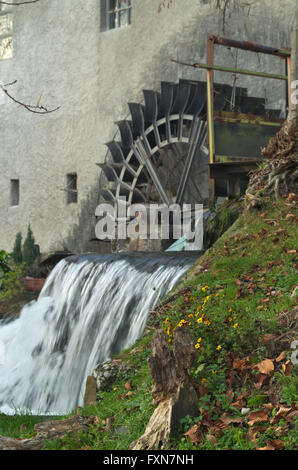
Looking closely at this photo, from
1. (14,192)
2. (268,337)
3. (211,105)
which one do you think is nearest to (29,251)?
(14,192)

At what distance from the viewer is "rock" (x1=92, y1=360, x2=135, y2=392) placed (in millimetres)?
4727

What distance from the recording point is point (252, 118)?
34.3ft

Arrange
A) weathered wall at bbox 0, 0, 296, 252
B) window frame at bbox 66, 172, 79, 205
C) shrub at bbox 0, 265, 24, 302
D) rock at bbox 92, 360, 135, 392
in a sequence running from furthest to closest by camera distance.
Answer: window frame at bbox 66, 172, 79, 205 → weathered wall at bbox 0, 0, 296, 252 → shrub at bbox 0, 265, 24, 302 → rock at bbox 92, 360, 135, 392

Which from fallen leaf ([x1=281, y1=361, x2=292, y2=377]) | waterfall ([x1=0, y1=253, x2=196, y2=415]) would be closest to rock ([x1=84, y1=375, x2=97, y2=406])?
waterfall ([x1=0, y1=253, x2=196, y2=415])

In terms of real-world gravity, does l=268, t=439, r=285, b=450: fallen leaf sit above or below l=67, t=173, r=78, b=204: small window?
below

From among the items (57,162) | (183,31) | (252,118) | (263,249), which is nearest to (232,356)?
(263,249)

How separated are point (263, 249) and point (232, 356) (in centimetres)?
206

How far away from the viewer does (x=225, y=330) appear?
4.25 metres

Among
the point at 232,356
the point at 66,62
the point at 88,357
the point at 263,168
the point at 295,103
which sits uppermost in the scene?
the point at 66,62

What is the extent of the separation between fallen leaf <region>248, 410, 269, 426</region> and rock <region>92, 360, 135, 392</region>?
1503 mm

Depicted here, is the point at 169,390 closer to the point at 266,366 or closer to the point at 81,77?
the point at 266,366

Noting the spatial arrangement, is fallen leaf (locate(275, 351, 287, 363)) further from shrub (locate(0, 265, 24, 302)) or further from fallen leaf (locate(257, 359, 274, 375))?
shrub (locate(0, 265, 24, 302))

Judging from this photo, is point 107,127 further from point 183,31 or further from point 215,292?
point 215,292

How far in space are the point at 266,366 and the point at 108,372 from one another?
142 centimetres
